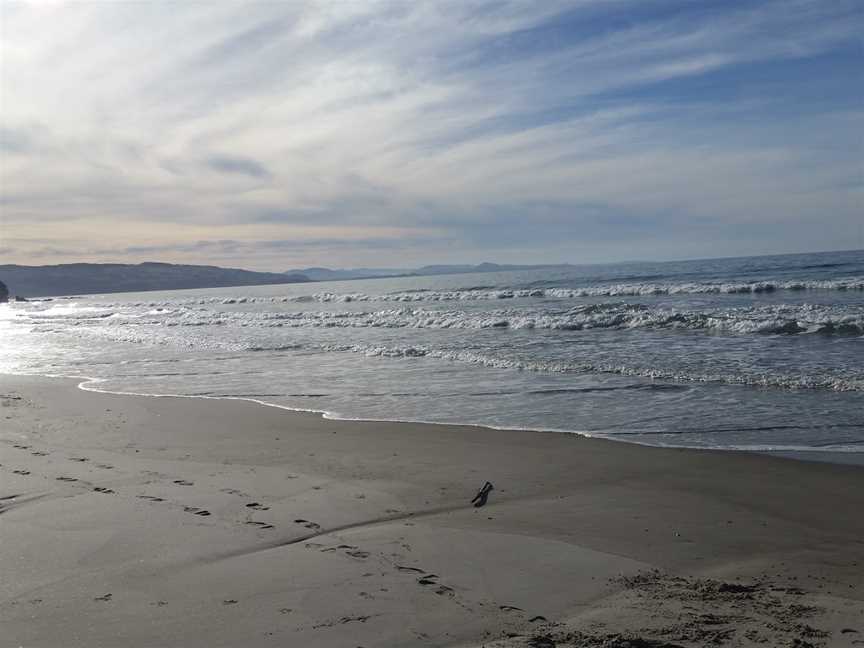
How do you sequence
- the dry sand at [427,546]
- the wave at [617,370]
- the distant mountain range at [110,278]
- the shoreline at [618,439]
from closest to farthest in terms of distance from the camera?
the dry sand at [427,546] < the shoreline at [618,439] < the wave at [617,370] < the distant mountain range at [110,278]

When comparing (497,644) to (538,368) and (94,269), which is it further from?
(94,269)

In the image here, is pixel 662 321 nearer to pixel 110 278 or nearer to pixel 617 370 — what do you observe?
pixel 617 370

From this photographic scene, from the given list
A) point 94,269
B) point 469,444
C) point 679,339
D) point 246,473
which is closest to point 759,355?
point 679,339

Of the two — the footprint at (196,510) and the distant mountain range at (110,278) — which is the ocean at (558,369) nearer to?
the footprint at (196,510)

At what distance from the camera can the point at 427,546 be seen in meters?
4.37

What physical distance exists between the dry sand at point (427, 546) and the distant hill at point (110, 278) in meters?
168

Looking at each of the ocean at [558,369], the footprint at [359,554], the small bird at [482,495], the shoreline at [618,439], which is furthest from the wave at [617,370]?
the footprint at [359,554]

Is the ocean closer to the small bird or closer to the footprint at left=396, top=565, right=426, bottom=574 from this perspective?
the small bird

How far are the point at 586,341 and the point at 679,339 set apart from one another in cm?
220

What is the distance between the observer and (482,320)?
24359 mm

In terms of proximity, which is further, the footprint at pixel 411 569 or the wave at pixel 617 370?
the wave at pixel 617 370

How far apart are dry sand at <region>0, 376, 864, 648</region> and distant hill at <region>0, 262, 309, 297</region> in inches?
6601

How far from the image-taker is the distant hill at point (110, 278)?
6373 inches

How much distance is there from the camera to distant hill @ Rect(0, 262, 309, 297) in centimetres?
16188
